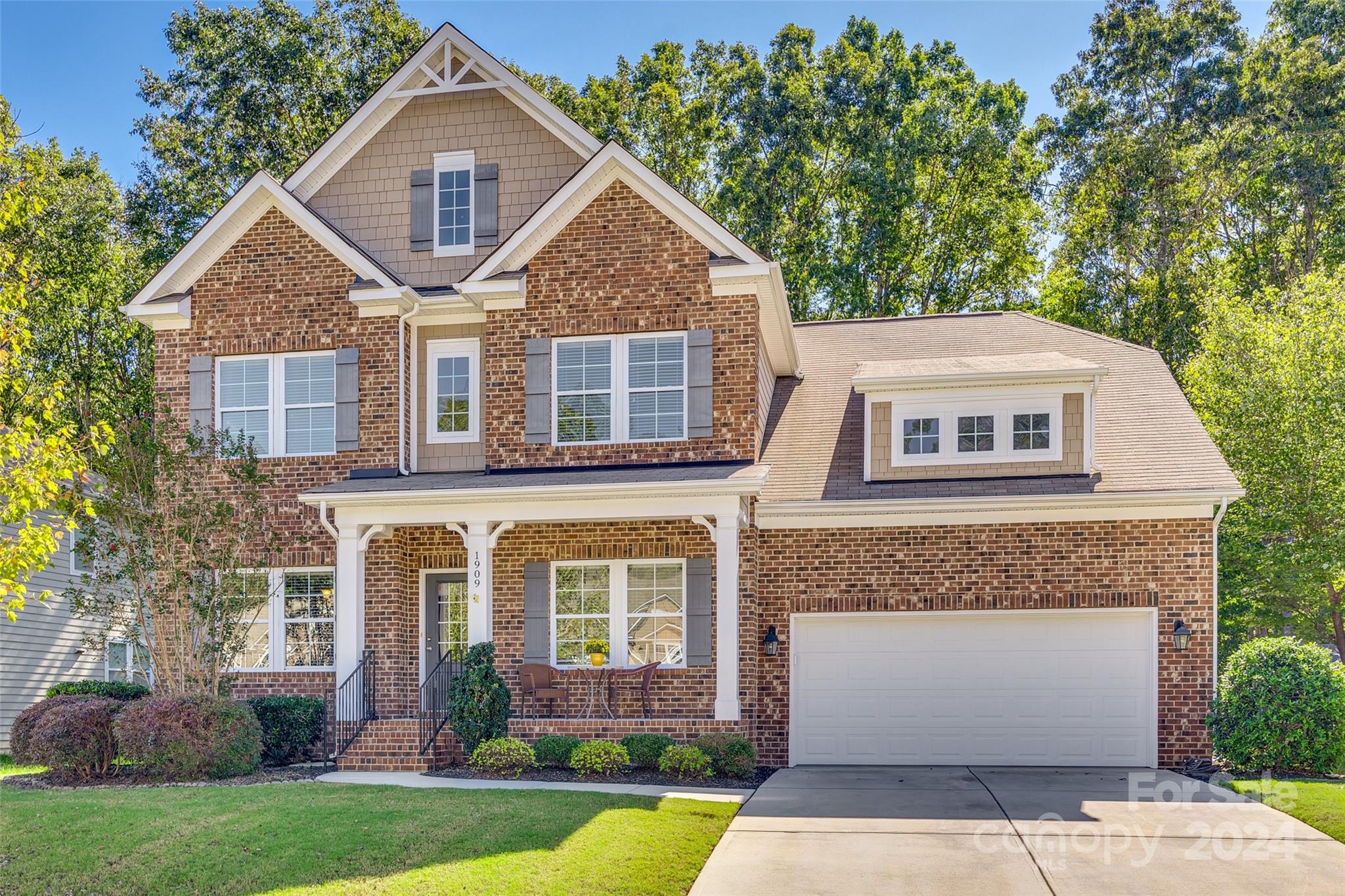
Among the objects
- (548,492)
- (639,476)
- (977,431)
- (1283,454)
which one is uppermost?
(977,431)

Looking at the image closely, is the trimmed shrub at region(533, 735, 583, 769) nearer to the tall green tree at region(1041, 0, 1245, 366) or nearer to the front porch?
the front porch

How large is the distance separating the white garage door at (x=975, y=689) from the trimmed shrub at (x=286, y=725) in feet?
21.0

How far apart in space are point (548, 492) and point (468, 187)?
5.85 metres

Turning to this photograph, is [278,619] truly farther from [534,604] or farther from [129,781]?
[129,781]

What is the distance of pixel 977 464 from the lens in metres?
16.9

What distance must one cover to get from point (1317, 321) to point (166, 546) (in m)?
18.9

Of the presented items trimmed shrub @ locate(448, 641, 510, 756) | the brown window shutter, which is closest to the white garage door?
trimmed shrub @ locate(448, 641, 510, 756)

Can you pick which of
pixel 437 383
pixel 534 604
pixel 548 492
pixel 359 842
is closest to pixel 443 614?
pixel 534 604

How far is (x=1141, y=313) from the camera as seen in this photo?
29609 mm

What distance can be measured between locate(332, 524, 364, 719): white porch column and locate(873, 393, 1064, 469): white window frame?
24.3 ft

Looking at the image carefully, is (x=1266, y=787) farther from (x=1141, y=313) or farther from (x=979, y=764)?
(x=1141, y=313)

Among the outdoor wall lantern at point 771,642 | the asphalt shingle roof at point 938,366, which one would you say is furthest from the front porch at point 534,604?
the asphalt shingle roof at point 938,366

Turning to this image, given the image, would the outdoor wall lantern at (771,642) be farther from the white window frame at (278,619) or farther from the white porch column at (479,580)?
the white window frame at (278,619)

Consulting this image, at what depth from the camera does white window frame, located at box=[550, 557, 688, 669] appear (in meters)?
16.8
